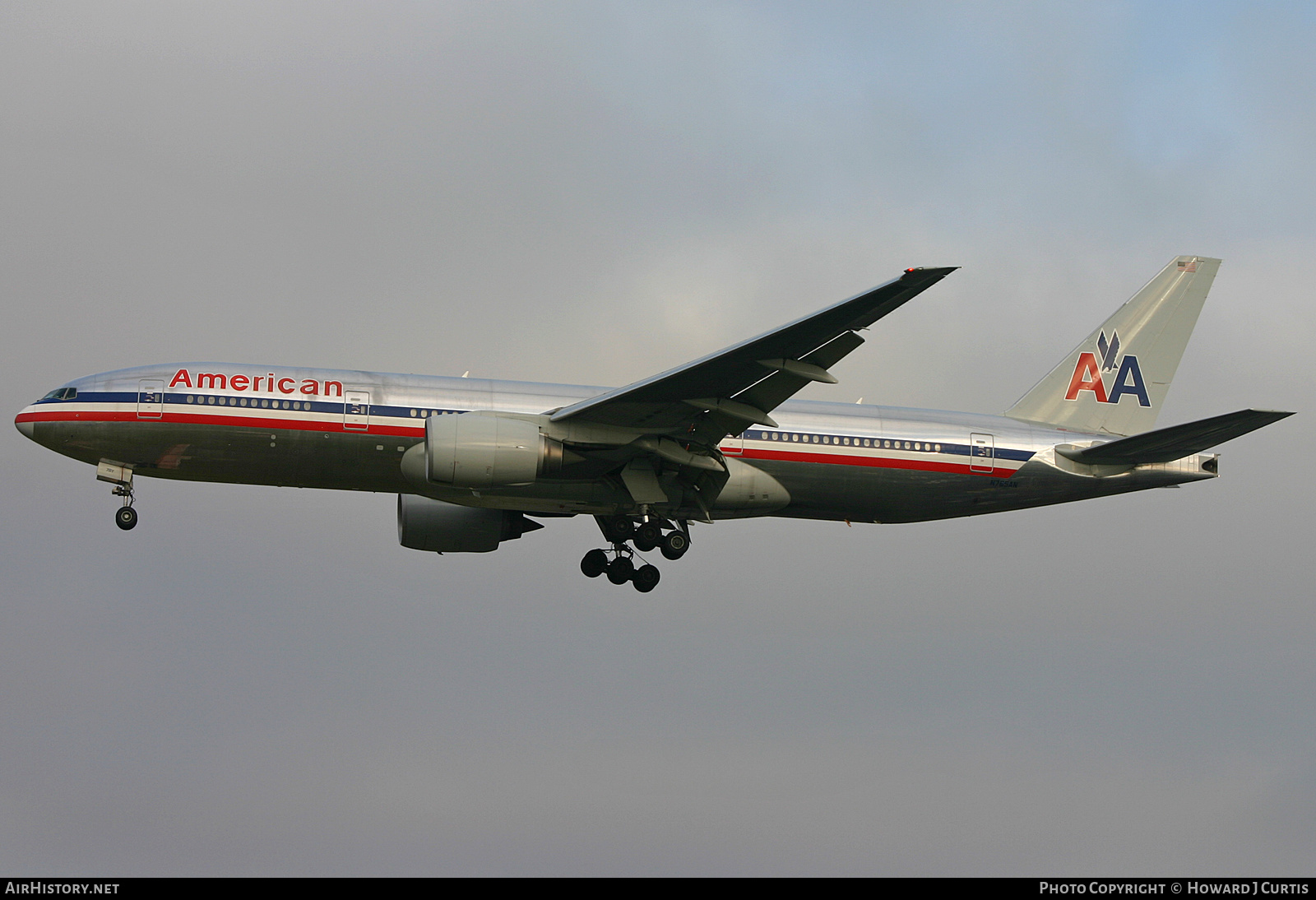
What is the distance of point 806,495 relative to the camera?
99.1 ft

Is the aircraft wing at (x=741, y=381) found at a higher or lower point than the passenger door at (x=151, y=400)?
lower

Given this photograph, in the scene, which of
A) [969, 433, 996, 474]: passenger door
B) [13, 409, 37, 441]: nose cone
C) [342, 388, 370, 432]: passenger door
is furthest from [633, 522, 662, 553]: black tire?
[13, 409, 37, 441]: nose cone

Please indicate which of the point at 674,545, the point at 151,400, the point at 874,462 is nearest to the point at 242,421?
the point at 151,400

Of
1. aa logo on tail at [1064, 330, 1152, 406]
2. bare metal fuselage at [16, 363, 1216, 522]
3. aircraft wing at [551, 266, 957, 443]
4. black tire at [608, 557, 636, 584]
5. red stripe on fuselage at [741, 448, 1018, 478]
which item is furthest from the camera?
aa logo on tail at [1064, 330, 1152, 406]

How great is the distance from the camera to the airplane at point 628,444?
27219 millimetres

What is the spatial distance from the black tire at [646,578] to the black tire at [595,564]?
2.59 ft

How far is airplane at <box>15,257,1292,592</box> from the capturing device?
89.3ft

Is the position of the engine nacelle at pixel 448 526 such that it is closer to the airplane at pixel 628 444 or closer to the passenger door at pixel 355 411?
the airplane at pixel 628 444

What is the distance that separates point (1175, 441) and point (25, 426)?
81.9ft

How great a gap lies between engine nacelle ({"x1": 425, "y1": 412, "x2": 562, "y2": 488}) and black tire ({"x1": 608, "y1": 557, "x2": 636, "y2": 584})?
5.03m

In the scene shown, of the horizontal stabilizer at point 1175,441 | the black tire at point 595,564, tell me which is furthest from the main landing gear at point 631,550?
the horizontal stabilizer at point 1175,441

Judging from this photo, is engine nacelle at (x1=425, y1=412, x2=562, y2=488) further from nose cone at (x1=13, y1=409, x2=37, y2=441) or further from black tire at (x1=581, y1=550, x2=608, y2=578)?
nose cone at (x1=13, y1=409, x2=37, y2=441)
